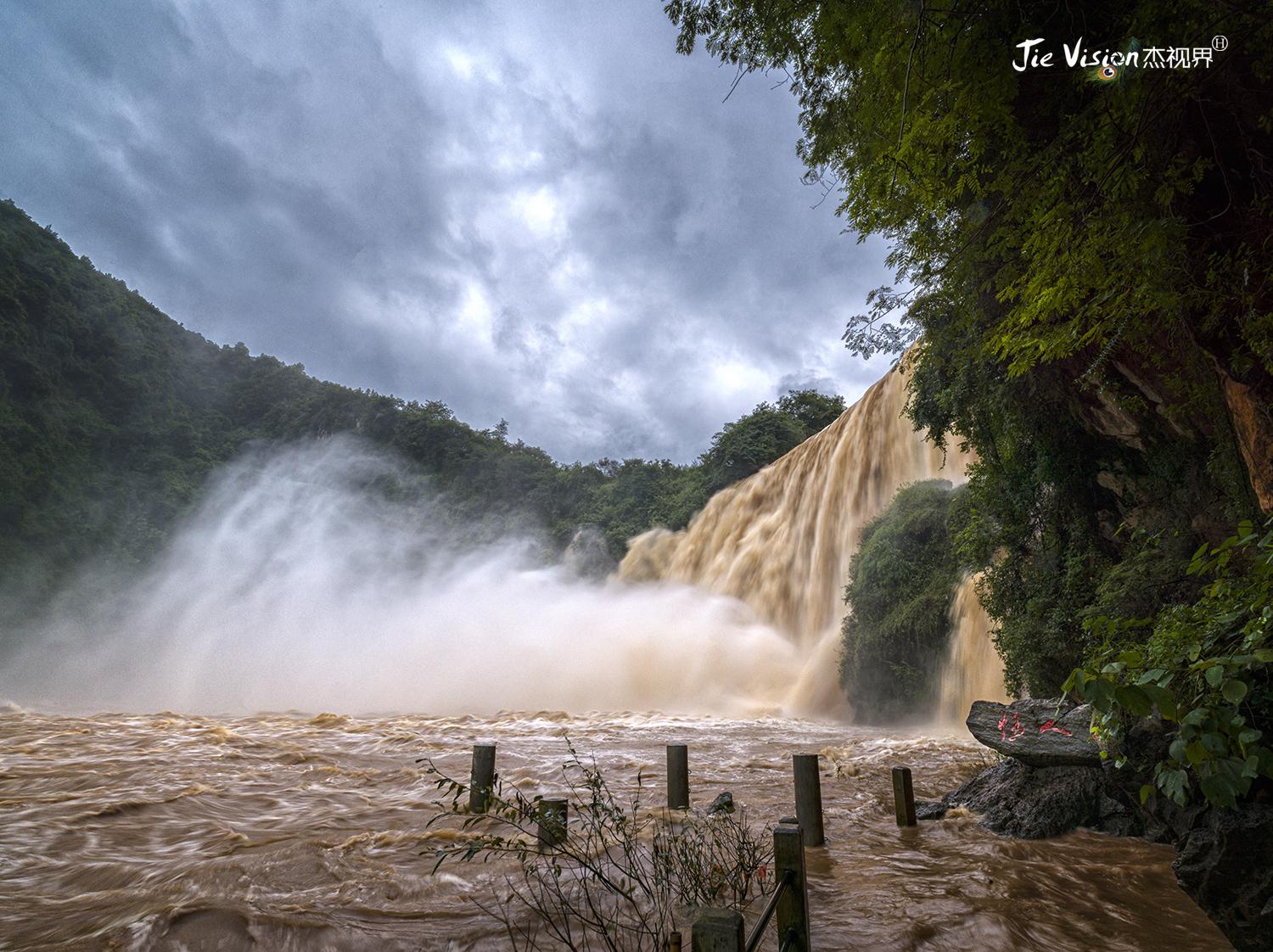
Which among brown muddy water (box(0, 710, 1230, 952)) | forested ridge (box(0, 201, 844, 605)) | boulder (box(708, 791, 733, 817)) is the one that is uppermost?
forested ridge (box(0, 201, 844, 605))

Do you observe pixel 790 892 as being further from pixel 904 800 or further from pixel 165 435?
pixel 165 435

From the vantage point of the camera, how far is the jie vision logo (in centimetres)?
414

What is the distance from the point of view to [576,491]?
41.6m

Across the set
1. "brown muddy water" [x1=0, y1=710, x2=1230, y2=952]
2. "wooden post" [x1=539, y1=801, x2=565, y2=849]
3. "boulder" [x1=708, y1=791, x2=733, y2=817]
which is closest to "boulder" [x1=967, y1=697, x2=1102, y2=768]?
"brown muddy water" [x1=0, y1=710, x2=1230, y2=952]

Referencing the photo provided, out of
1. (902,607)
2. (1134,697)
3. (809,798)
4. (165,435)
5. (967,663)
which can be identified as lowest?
(809,798)

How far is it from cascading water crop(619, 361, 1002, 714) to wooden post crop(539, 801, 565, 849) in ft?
39.9

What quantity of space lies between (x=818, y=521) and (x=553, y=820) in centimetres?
1580

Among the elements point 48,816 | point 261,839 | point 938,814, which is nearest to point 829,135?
point 938,814

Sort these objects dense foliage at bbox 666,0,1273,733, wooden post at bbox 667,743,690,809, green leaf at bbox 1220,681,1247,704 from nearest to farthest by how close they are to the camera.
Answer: green leaf at bbox 1220,681,1247,704 → dense foliage at bbox 666,0,1273,733 → wooden post at bbox 667,743,690,809

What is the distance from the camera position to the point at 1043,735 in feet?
17.4

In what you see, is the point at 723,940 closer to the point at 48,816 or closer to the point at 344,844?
the point at 344,844

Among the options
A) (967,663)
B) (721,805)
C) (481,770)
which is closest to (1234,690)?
(721,805)

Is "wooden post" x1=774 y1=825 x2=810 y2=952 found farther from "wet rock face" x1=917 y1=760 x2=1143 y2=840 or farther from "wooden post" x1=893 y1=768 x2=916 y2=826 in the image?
"wet rock face" x1=917 y1=760 x2=1143 y2=840

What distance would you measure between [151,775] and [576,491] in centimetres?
3391
